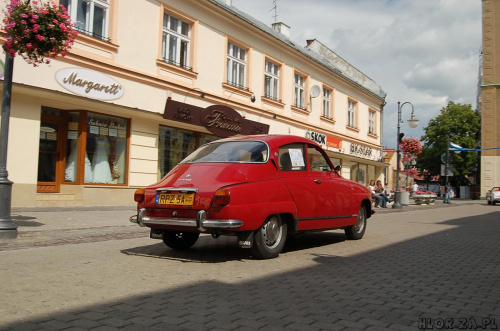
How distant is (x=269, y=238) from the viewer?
6121 millimetres

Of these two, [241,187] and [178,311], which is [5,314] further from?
[241,187]

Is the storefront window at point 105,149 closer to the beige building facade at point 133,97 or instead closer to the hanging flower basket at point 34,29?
the beige building facade at point 133,97

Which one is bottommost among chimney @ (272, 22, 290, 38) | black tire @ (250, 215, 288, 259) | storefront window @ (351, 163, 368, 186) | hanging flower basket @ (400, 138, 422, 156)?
black tire @ (250, 215, 288, 259)

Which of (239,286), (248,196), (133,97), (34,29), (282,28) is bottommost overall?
(239,286)

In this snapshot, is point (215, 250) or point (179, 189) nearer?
point (179, 189)

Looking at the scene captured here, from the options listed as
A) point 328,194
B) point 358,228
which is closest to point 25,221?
point 328,194

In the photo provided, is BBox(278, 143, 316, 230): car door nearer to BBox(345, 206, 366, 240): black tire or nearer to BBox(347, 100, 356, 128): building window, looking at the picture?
BBox(345, 206, 366, 240): black tire

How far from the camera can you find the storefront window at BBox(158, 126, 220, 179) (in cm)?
1606

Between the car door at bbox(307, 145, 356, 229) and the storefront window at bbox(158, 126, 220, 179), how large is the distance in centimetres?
952

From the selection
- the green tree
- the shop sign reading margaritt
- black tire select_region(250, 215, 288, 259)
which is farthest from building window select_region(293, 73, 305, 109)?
the green tree

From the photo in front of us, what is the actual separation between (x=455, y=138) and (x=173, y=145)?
48078 millimetres

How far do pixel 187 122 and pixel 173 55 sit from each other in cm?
253

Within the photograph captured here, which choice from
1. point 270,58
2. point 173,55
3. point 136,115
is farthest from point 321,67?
point 136,115

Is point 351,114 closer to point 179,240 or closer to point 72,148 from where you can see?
point 72,148
